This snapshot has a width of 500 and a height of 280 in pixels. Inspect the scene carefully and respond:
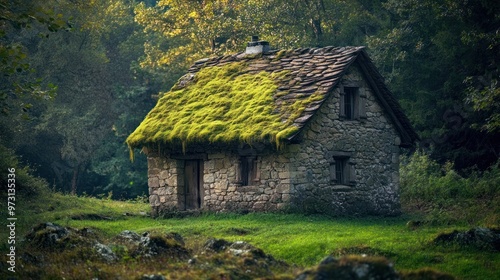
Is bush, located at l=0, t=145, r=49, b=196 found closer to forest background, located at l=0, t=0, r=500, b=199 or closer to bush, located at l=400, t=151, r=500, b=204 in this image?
forest background, located at l=0, t=0, r=500, b=199

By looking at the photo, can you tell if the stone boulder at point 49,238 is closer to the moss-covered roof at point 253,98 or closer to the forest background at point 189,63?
the moss-covered roof at point 253,98

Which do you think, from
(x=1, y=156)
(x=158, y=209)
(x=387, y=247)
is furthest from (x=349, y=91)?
(x=1, y=156)

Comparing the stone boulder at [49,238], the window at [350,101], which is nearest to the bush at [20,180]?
the stone boulder at [49,238]

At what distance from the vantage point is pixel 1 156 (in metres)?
28.9

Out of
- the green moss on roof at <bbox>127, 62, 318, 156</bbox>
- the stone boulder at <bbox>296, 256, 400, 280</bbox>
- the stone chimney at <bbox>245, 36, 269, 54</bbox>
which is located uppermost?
the stone chimney at <bbox>245, 36, 269, 54</bbox>

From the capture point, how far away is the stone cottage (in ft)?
82.9

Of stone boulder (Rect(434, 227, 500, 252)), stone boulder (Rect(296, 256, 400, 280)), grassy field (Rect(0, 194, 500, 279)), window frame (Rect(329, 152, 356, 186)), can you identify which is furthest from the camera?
window frame (Rect(329, 152, 356, 186))

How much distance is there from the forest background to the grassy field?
3840 millimetres

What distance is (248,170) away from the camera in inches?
1035

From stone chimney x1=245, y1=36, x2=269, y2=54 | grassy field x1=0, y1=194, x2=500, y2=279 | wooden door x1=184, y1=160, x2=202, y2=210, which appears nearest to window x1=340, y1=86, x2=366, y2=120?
grassy field x1=0, y1=194, x2=500, y2=279

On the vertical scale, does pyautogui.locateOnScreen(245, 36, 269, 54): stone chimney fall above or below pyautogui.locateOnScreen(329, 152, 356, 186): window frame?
above

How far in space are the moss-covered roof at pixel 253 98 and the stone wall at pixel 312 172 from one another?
1.67 ft

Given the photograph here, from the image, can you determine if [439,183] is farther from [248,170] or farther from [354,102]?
[248,170]

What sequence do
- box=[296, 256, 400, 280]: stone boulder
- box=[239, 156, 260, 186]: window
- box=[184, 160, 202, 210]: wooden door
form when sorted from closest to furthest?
box=[296, 256, 400, 280]: stone boulder, box=[239, 156, 260, 186]: window, box=[184, 160, 202, 210]: wooden door
